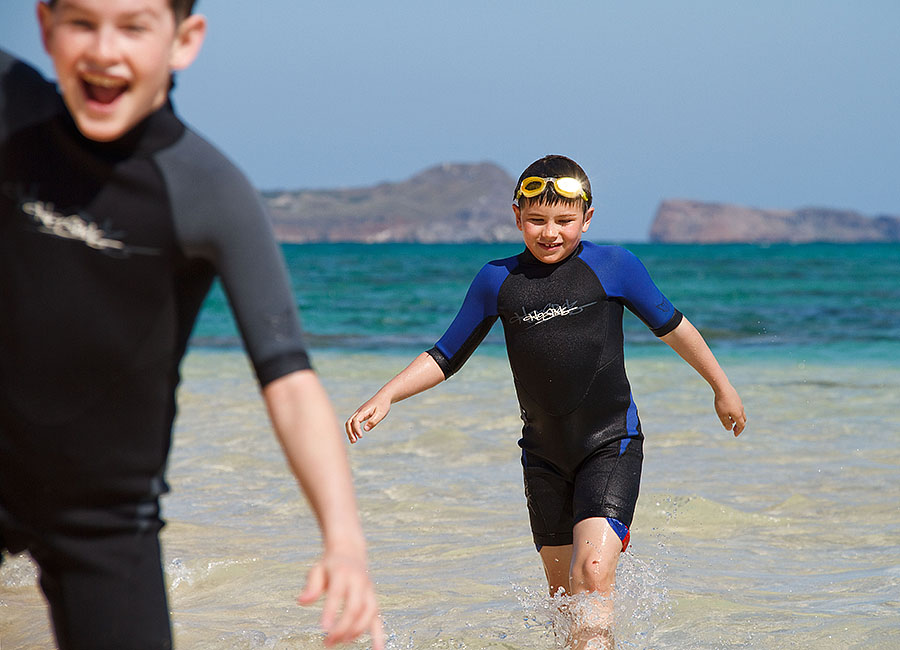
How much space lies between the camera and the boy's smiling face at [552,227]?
3.98m

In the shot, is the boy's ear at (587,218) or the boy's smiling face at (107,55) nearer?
the boy's smiling face at (107,55)

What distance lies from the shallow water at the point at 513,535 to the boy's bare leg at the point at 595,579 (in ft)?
1.20

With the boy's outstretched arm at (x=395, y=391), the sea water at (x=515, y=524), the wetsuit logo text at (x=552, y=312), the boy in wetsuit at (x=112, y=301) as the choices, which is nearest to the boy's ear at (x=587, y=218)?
the wetsuit logo text at (x=552, y=312)

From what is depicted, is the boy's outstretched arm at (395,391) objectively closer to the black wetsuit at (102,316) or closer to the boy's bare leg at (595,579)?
the boy's bare leg at (595,579)

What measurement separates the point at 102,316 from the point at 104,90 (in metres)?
0.37

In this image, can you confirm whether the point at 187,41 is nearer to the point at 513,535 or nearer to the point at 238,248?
the point at 238,248

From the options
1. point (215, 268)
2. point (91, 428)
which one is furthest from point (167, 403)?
point (215, 268)

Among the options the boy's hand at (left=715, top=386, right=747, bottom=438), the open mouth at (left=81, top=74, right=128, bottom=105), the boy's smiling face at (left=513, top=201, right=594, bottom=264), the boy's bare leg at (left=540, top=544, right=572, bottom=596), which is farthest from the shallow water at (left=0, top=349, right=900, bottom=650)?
the open mouth at (left=81, top=74, right=128, bottom=105)

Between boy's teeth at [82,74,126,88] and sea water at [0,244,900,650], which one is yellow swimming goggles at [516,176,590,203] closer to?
sea water at [0,244,900,650]

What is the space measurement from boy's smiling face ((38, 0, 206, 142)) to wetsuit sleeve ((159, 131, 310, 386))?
0.39 ft

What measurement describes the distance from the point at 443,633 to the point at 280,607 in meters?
0.76

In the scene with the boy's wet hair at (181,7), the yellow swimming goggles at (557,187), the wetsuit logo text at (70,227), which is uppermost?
the boy's wet hair at (181,7)

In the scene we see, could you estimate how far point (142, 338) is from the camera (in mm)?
1832

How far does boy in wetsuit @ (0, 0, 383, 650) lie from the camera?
5.65ft
